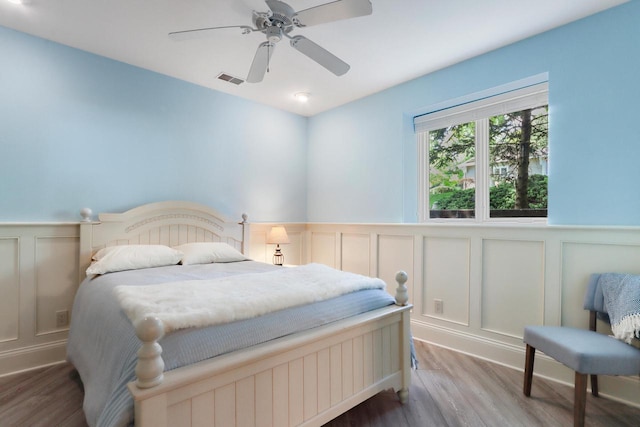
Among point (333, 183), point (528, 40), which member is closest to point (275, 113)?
point (333, 183)

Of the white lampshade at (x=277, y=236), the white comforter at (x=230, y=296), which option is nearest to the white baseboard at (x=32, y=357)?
the white comforter at (x=230, y=296)

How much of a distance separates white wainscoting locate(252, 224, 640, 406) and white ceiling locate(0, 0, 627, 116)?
147cm

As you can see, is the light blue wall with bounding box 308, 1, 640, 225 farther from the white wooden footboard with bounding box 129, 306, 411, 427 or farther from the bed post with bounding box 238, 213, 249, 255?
the bed post with bounding box 238, 213, 249, 255

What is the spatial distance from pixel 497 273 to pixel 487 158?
1.04m

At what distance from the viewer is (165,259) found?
2619 millimetres

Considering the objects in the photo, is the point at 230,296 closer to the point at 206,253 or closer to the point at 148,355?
the point at 148,355

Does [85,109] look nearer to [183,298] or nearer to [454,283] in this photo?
[183,298]

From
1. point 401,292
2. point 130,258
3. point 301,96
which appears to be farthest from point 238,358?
point 301,96

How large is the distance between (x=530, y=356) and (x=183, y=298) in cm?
215

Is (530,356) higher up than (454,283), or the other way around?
(454,283)

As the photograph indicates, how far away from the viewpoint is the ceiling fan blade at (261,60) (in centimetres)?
197

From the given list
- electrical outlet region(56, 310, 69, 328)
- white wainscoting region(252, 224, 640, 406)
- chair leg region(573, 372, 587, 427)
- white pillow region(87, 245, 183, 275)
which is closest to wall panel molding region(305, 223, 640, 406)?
white wainscoting region(252, 224, 640, 406)

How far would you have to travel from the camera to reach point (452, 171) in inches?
122

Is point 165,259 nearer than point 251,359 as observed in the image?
No
